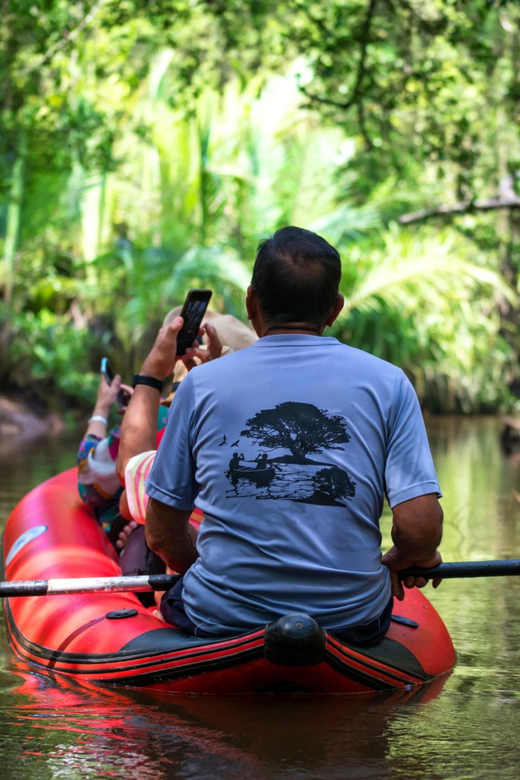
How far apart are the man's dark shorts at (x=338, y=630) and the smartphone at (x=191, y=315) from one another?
2.69 feet

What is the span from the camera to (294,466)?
9.51 ft

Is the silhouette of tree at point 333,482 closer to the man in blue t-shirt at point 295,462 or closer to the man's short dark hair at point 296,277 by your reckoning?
the man in blue t-shirt at point 295,462

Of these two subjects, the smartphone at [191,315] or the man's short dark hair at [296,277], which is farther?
the smartphone at [191,315]

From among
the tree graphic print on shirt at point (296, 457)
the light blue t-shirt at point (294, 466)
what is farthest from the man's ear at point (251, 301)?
the tree graphic print on shirt at point (296, 457)

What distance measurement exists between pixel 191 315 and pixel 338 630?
1146 mm

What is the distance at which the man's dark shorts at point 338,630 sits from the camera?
122 inches

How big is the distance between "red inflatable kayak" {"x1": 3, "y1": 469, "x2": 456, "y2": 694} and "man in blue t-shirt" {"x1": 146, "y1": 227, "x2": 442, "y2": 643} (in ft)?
0.34

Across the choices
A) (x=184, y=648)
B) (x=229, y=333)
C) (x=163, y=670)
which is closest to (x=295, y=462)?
(x=184, y=648)

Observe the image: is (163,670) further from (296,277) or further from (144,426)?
(296,277)

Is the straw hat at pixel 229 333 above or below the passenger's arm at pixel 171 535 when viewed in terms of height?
above

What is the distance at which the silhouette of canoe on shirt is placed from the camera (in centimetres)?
290

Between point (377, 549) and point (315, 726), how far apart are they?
1.53 ft

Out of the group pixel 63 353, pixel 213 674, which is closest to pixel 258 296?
pixel 213 674

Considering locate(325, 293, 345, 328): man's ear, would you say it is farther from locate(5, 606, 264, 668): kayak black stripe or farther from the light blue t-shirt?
locate(5, 606, 264, 668): kayak black stripe
